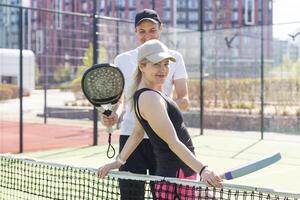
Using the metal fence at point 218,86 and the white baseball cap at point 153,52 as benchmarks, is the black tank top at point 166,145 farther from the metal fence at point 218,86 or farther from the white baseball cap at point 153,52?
the metal fence at point 218,86

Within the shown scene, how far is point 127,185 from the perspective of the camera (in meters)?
3.16

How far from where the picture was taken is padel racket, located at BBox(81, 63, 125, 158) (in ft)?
10.1

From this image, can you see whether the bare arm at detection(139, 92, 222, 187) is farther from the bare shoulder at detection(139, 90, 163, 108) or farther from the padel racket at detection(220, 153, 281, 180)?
the padel racket at detection(220, 153, 281, 180)

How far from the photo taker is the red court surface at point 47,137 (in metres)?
10.6

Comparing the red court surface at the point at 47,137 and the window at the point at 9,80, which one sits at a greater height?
the window at the point at 9,80

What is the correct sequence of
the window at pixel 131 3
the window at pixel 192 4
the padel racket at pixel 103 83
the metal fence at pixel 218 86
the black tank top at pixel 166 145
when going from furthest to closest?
the window at pixel 192 4
the window at pixel 131 3
the metal fence at pixel 218 86
the padel racket at pixel 103 83
the black tank top at pixel 166 145

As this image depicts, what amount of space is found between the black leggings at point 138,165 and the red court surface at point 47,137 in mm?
6906

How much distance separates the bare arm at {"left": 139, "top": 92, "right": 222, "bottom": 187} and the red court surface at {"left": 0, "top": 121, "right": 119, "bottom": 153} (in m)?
7.52

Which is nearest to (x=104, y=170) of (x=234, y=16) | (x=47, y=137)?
(x=47, y=137)

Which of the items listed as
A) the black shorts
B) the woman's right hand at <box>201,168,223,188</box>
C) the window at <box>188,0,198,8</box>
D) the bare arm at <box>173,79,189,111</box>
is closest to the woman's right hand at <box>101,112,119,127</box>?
the black shorts

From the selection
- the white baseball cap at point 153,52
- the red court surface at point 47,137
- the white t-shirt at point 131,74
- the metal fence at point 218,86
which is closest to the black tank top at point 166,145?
the white baseball cap at point 153,52

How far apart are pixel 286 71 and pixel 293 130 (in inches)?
124

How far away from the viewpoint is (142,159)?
3203mm

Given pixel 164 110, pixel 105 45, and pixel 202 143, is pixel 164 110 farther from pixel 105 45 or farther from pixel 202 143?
pixel 105 45
